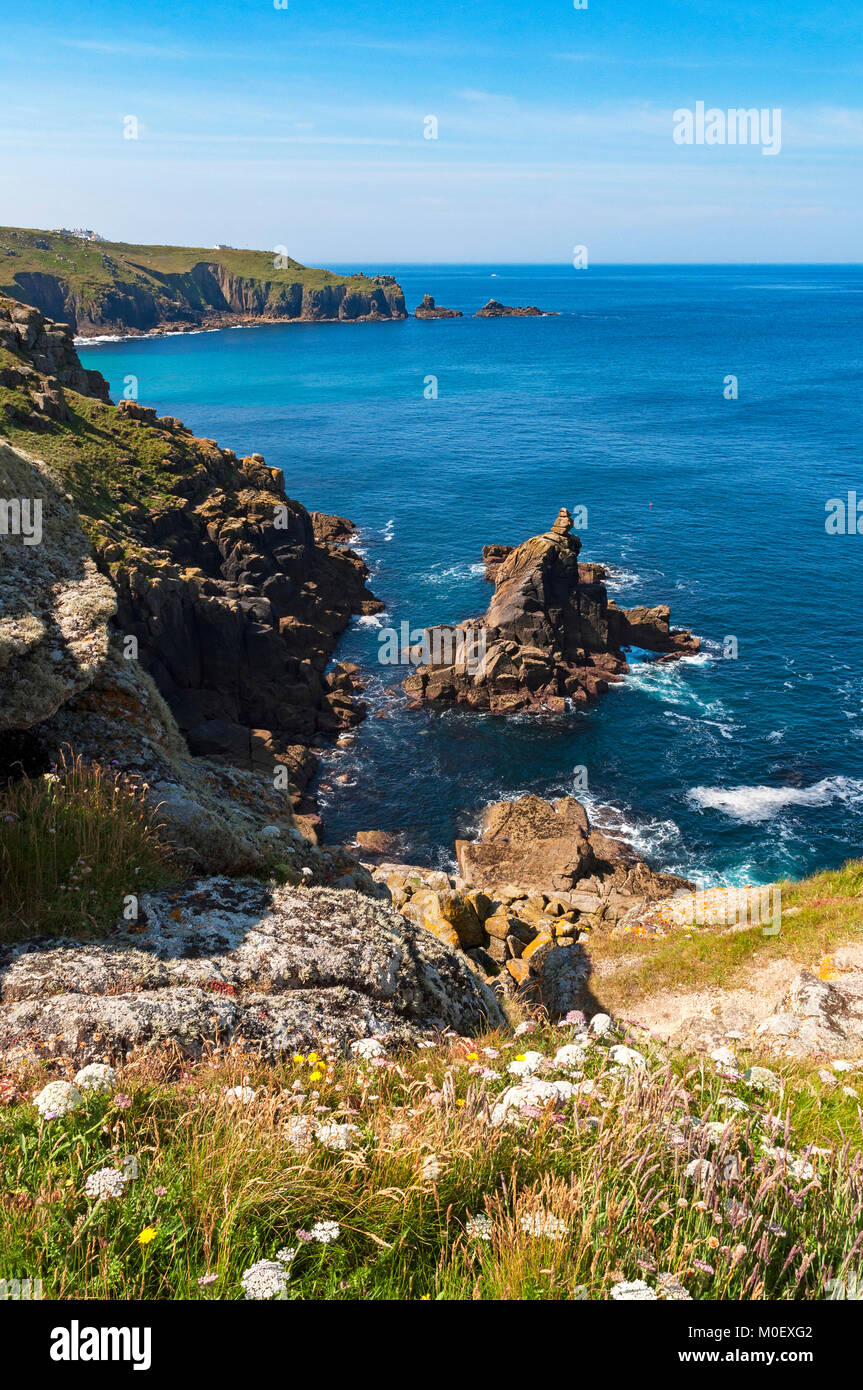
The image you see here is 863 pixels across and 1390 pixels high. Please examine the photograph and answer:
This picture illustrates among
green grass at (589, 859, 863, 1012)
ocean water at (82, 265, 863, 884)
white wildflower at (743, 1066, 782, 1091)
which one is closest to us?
white wildflower at (743, 1066, 782, 1091)

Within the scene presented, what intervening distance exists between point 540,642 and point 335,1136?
51413mm

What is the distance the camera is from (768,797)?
42.6m

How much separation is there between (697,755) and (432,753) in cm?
1579

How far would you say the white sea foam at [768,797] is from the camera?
41.6 meters

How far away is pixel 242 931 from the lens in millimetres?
7973

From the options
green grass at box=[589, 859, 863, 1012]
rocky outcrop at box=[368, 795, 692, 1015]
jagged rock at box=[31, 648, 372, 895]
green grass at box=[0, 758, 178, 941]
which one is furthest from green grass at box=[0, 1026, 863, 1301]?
rocky outcrop at box=[368, 795, 692, 1015]

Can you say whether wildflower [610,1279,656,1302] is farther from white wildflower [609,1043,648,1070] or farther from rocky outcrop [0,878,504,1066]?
rocky outcrop [0,878,504,1066]

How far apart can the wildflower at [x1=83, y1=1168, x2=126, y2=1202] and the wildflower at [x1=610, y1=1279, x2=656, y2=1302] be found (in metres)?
2.24

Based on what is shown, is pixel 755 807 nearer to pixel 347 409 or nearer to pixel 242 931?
pixel 242 931

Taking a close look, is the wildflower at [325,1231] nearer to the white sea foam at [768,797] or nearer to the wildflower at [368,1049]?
the wildflower at [368,1049]

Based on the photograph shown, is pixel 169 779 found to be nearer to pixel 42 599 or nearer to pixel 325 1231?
pixel 42 599

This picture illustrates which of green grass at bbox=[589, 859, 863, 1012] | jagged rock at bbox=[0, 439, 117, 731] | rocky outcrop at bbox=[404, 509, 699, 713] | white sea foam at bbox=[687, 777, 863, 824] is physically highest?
jagged rock at bbox=[0, 439, 117, 731]

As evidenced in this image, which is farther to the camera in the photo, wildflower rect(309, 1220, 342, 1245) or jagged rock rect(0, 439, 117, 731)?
jagged rock rect(0, 439, 117, 731)

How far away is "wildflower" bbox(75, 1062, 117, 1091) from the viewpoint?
14.8 ft
